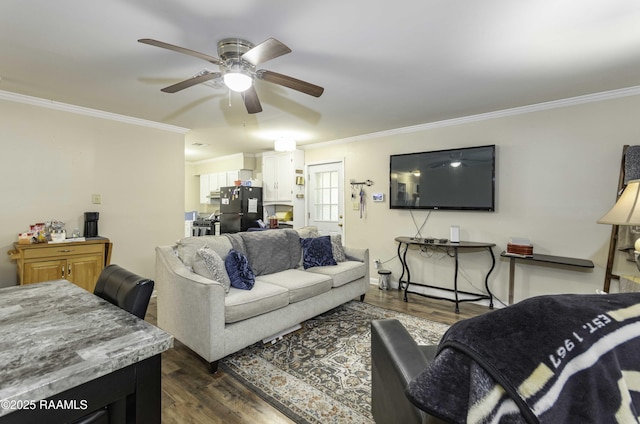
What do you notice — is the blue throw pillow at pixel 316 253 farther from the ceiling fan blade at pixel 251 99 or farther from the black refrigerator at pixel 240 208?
the black refrigerator at pixel 240 208

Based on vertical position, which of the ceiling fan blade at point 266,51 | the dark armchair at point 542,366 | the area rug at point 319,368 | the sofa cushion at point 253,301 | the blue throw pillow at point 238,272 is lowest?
the area rug at point 319,368

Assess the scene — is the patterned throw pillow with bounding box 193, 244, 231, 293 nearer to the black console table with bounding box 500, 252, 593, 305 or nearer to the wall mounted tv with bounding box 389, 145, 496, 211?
the wall mounted tv with bounding box 389, 145, 496, 211

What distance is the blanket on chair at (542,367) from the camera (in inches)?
22.9

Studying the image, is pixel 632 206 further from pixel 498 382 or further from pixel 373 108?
pixel 373 108

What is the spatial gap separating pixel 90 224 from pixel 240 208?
2.46 meters

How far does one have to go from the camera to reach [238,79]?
2055 mm

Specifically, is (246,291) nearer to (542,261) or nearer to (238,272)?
(238,272)

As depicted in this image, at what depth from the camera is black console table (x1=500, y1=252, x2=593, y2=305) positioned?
2973mm

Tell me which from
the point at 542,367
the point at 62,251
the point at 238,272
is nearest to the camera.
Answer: the point at 542,367

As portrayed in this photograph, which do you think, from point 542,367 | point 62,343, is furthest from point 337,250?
point 542,367

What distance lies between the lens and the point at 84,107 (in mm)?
3477

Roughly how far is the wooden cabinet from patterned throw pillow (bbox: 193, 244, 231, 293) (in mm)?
1550

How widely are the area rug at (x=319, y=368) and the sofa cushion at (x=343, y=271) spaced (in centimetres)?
43

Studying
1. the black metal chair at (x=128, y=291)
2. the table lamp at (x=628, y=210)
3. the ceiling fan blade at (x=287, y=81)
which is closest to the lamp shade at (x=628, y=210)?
the table lamp at (x=628, y=210)
